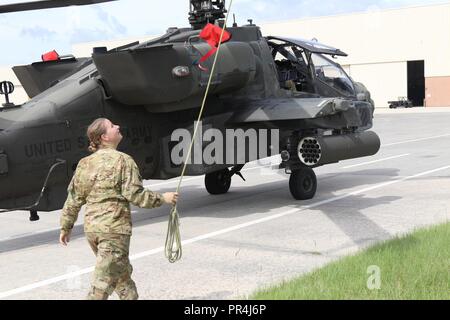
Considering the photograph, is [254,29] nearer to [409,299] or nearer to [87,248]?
[87,248]

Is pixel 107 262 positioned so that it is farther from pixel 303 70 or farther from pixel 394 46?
pixel 394 46

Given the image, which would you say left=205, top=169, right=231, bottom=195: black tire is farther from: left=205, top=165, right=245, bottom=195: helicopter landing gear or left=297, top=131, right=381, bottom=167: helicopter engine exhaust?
left=297, top=131, right=381, bottom=167: helicopter engine exhaust

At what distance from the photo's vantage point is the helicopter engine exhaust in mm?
9781

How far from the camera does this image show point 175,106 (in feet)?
29.2

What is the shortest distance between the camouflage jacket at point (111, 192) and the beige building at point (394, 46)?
177 ft

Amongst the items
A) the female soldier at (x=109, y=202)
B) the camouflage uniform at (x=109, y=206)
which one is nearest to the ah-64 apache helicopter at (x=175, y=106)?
the female soldier at (x=109, y=202)

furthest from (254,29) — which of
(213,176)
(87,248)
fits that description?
(87,248)

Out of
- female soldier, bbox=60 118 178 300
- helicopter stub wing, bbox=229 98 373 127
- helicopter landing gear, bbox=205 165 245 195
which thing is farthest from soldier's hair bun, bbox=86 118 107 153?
helicopter landing gear, bbox=205 165 245 195

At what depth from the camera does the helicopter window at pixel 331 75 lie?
37.8 ft

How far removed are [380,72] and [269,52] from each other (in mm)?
53647

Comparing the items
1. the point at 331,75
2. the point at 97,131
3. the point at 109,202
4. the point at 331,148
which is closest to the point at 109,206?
the point at 109,202

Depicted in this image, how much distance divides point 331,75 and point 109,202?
Result: 806cm

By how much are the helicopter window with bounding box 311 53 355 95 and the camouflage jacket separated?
753cm

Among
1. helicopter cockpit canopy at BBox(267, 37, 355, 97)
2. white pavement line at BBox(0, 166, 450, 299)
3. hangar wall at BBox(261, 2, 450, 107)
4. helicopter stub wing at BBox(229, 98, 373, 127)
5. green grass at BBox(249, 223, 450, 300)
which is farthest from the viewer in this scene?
hangar wall at BBox(261, 2, 450, 107)
